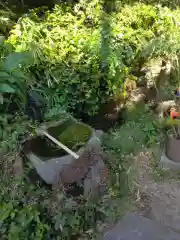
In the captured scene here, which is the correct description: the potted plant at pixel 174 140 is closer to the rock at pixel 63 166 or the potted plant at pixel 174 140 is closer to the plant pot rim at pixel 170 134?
the plant pot rim at pixel 170 134

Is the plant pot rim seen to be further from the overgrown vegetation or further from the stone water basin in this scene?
the stone water basin

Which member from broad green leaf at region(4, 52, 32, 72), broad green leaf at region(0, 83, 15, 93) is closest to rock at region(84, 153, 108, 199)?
broad green leaf at region(0, 83, 15, 93)

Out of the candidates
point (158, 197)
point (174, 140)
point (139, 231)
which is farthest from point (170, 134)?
point (139, 231)

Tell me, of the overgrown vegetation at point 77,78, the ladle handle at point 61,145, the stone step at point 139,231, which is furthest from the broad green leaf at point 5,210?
the stone step at point 139,231

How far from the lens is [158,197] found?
2811 mm

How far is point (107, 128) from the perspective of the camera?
11.3 feet

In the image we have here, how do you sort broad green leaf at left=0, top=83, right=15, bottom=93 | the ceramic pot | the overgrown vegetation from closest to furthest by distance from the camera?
the overgrown vegetation → broad green leaf at left=0, top=83, right=15, bottom=93 → the ceramic pot

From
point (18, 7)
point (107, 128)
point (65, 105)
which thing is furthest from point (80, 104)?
point (18, 7)

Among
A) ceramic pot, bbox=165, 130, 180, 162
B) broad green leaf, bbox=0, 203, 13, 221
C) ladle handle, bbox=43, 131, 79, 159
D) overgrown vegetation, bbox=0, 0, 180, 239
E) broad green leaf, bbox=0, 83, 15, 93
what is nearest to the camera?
broad green leaf, bbox=0, 203, 13, 221

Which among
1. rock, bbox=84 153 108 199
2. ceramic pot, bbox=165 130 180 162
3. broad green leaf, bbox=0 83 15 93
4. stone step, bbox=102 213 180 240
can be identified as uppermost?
broad green leaf, bbox=0 83 15 93

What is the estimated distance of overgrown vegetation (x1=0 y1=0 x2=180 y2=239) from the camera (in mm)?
2488

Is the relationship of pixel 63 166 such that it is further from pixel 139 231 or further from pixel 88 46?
pixel 88 46

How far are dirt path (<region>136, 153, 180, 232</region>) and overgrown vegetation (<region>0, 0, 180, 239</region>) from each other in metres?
0.13

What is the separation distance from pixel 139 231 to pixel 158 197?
416 millimetres
